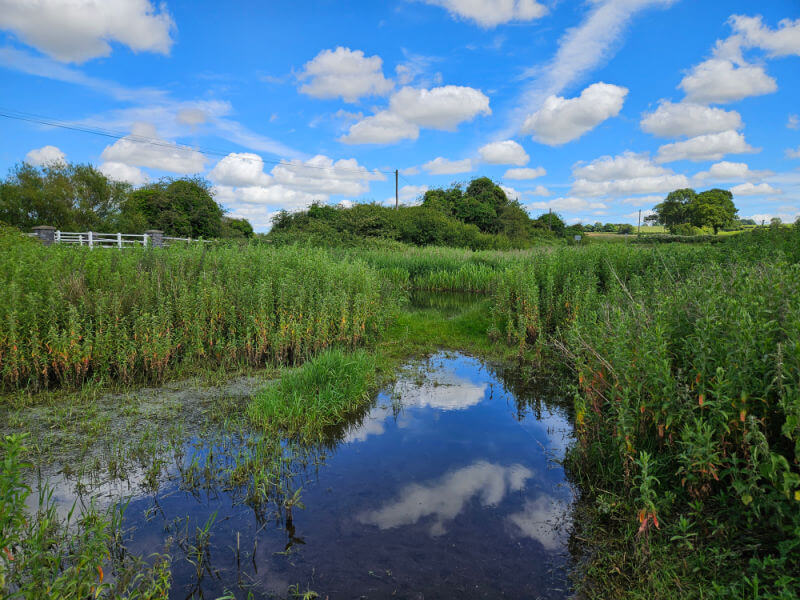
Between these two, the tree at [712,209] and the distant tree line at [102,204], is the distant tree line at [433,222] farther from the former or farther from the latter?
the tree at [712,209]

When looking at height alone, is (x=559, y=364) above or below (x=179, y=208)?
below

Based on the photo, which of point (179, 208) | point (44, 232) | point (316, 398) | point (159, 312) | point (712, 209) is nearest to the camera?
point (316, 398)

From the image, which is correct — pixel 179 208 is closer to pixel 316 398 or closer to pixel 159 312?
pixel 159 312

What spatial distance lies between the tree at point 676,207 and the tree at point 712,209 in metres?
1.05

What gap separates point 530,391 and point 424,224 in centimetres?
3063

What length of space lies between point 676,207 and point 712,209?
304 inches

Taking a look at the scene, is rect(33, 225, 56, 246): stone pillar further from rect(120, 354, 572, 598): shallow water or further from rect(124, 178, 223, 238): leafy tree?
rect(120, 354, 572, 598): shallow water

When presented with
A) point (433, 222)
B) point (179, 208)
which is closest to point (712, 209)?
point (433, 222)

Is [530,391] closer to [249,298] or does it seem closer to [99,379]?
[249,298]

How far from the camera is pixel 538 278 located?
10375 mm

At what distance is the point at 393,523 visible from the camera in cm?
359

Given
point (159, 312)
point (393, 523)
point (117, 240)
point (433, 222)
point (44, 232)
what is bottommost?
point (393, 523)

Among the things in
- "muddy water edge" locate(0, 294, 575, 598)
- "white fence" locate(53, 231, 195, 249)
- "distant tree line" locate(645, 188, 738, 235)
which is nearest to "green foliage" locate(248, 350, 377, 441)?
"muddy water edge" locate(0, 294, 575, 598)

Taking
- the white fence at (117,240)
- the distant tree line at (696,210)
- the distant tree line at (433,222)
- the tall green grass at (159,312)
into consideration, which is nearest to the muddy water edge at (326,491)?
the tall green grass at (159,312)
